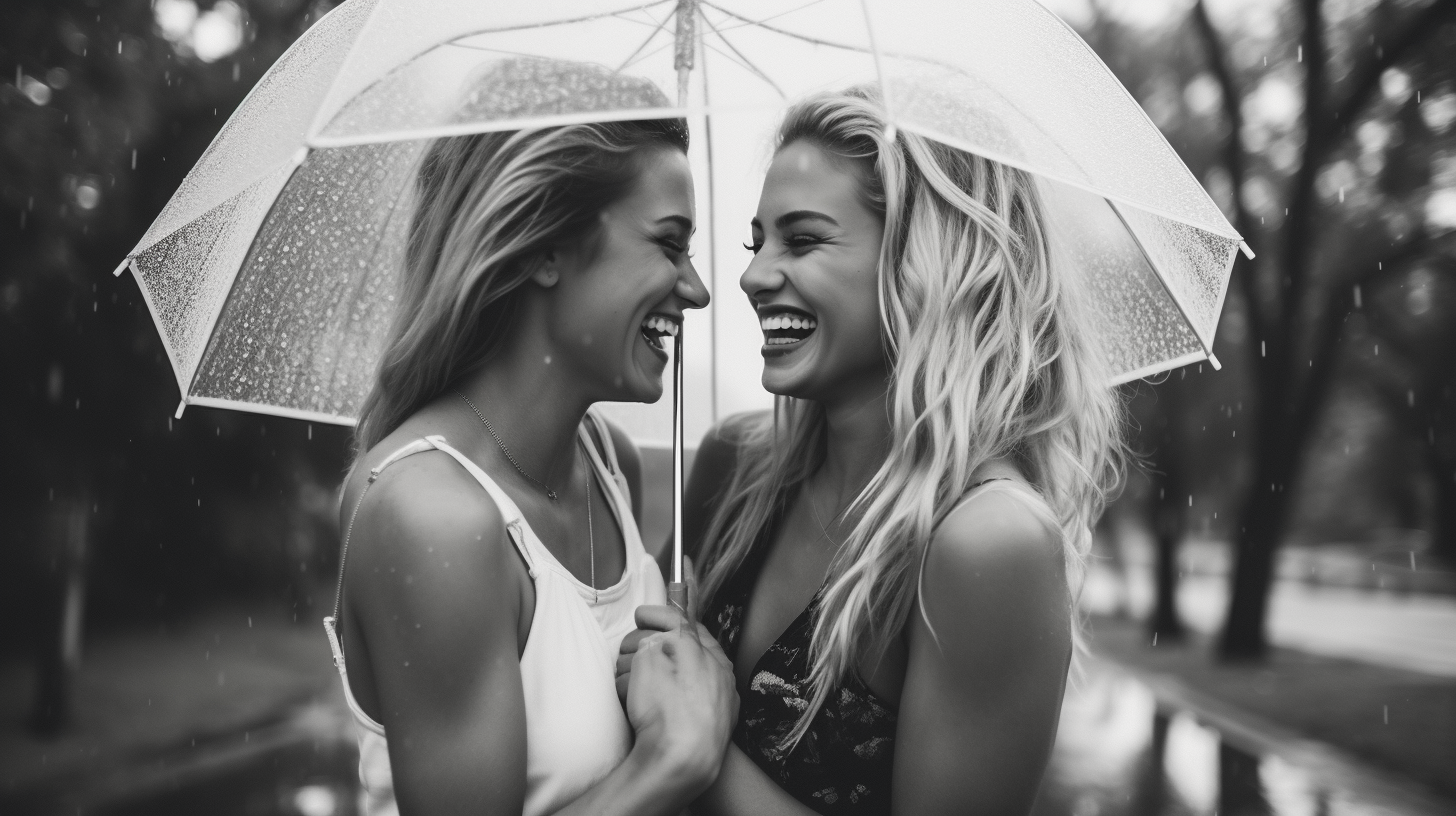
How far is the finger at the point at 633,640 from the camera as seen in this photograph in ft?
8.72

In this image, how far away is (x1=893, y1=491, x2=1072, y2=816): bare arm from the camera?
2.36m

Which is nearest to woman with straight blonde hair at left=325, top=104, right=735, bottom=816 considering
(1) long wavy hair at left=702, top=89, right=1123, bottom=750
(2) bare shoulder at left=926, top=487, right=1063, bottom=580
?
(1) long wavy hair at left=702, top=89, right=1123, bottom=750

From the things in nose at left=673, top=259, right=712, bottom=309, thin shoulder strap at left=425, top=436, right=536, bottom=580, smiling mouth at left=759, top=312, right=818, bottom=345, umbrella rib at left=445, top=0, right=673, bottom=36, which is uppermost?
umbrella rib at left=445, top=0, right=673, bottom=36

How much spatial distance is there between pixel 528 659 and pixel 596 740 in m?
0.25

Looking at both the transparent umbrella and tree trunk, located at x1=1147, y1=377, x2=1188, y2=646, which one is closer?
the transparent umbrella

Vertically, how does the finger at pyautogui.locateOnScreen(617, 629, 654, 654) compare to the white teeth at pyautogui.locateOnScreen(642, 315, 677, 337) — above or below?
below

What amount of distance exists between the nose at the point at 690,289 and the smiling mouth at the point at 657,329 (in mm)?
72

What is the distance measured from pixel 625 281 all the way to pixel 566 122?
743mm

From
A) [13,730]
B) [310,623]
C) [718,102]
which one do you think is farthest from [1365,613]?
[718,102]

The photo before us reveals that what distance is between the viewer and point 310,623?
19281 mm

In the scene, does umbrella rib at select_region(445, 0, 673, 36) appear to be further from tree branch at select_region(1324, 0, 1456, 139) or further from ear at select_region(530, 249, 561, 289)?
tree branch at select_region(1324, 0, 1456, 139)

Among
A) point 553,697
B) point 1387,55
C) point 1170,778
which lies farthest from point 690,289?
point 1387,55

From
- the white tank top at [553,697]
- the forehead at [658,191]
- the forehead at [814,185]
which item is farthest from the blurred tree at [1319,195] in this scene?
Result: the white tank top at [553,697]

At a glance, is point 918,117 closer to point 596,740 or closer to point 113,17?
point 596,740
